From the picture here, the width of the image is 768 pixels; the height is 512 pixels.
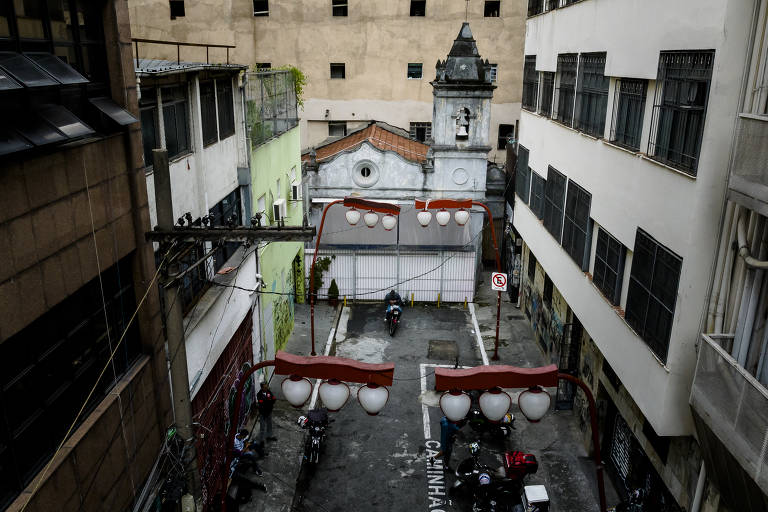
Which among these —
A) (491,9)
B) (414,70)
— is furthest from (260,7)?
(491,9)

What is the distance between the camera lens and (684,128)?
10.2 m

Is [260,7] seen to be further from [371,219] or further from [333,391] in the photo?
[333,391]

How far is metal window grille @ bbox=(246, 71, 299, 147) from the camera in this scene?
611 inches

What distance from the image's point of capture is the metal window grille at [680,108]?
9516 mm

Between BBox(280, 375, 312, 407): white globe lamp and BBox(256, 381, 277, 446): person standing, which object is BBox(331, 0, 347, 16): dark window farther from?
BBox(280, 375, 312, 407): white globe lamp

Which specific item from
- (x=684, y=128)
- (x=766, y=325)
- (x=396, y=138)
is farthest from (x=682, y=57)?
(x=396, y=138)

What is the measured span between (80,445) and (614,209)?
10745mm

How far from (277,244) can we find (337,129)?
16551 millimetres

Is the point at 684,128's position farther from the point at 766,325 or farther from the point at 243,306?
the point at 243,306

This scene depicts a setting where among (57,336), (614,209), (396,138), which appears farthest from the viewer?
(396,138)

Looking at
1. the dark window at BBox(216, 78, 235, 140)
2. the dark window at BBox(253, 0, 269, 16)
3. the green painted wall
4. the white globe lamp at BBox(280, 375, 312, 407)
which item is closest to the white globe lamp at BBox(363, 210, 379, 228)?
the green painted wall

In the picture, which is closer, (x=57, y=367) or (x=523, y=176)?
(x=57, y=367)

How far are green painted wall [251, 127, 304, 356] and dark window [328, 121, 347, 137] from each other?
1104cm

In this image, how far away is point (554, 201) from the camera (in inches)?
708
